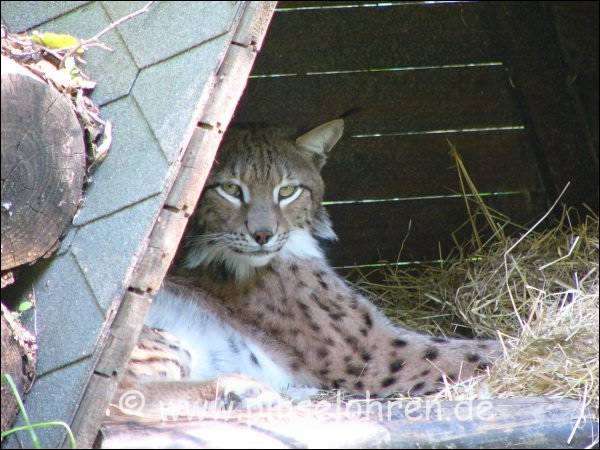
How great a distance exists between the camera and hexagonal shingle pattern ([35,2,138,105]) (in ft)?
10.1

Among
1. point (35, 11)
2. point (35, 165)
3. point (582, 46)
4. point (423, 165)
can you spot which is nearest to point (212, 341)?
point (35, 165)

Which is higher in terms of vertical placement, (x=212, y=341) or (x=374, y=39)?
(x=374, y=39)

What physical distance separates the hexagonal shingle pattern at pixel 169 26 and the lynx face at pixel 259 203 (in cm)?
126

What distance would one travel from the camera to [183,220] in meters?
2.89

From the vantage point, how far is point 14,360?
282 centimetres

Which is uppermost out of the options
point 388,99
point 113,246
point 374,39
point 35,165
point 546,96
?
point 374,39

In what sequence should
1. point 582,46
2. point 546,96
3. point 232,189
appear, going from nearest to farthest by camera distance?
point 232,189 < point 582,46 < point 546,96

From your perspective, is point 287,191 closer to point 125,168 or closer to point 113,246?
point 125,168

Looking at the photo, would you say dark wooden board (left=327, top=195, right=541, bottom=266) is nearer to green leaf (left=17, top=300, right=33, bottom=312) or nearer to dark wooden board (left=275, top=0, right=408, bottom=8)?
dark wooden board (left=275, top=0, right=408, bottom=8)

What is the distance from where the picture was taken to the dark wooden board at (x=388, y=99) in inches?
199

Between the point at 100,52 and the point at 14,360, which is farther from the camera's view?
the point at 100,52

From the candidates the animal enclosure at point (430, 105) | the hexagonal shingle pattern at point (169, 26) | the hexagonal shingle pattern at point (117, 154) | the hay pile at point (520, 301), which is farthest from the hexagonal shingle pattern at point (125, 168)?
the animal enclosure at point (430, 105)

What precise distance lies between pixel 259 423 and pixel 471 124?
2.77 metres

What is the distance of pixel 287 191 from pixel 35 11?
5.10ft
